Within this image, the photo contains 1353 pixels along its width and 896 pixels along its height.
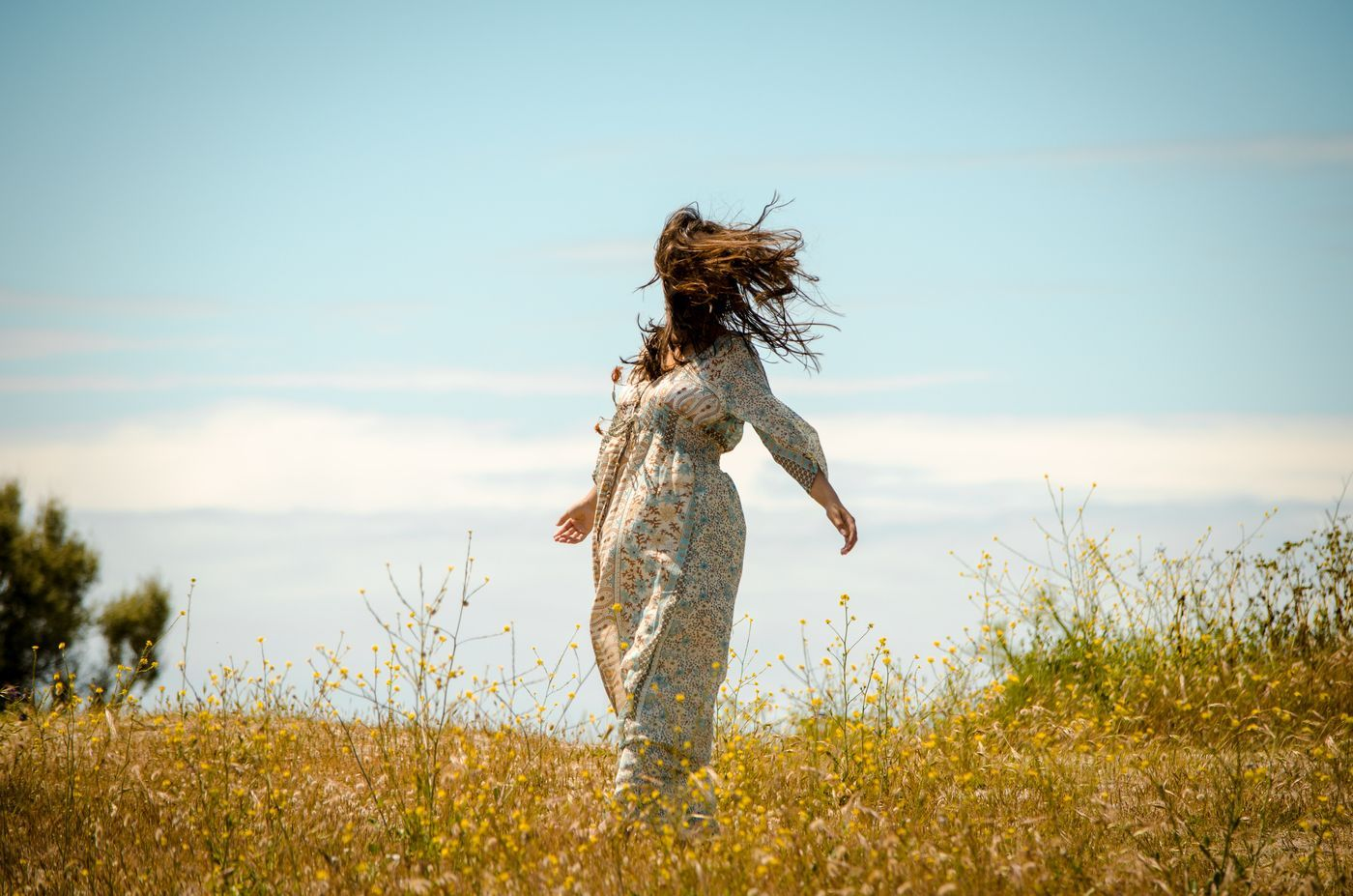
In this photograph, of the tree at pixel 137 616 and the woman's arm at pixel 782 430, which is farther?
the tree at pixel 137 616

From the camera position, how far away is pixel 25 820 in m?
5.30

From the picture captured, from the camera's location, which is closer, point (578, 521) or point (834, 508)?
point (834, 508)

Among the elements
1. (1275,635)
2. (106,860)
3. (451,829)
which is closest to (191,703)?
(106,860)

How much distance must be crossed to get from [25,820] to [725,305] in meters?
3.93

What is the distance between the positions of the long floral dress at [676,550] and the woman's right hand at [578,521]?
0.90ft

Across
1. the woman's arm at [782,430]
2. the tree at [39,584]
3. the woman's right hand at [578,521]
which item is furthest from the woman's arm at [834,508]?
the tree at [39,584]

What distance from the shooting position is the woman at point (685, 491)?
481 centimetres

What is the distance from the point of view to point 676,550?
16.0 feet

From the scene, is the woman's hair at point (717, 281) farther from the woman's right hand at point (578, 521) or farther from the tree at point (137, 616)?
the tree at point (137, 616)

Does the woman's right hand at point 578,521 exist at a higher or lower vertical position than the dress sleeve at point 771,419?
lower

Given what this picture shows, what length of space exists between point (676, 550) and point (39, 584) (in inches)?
775

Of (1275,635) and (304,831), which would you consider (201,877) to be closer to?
(304,831)

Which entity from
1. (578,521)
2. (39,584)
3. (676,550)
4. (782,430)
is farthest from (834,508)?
(39,584)

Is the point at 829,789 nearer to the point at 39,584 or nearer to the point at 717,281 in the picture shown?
the point at 717,281
